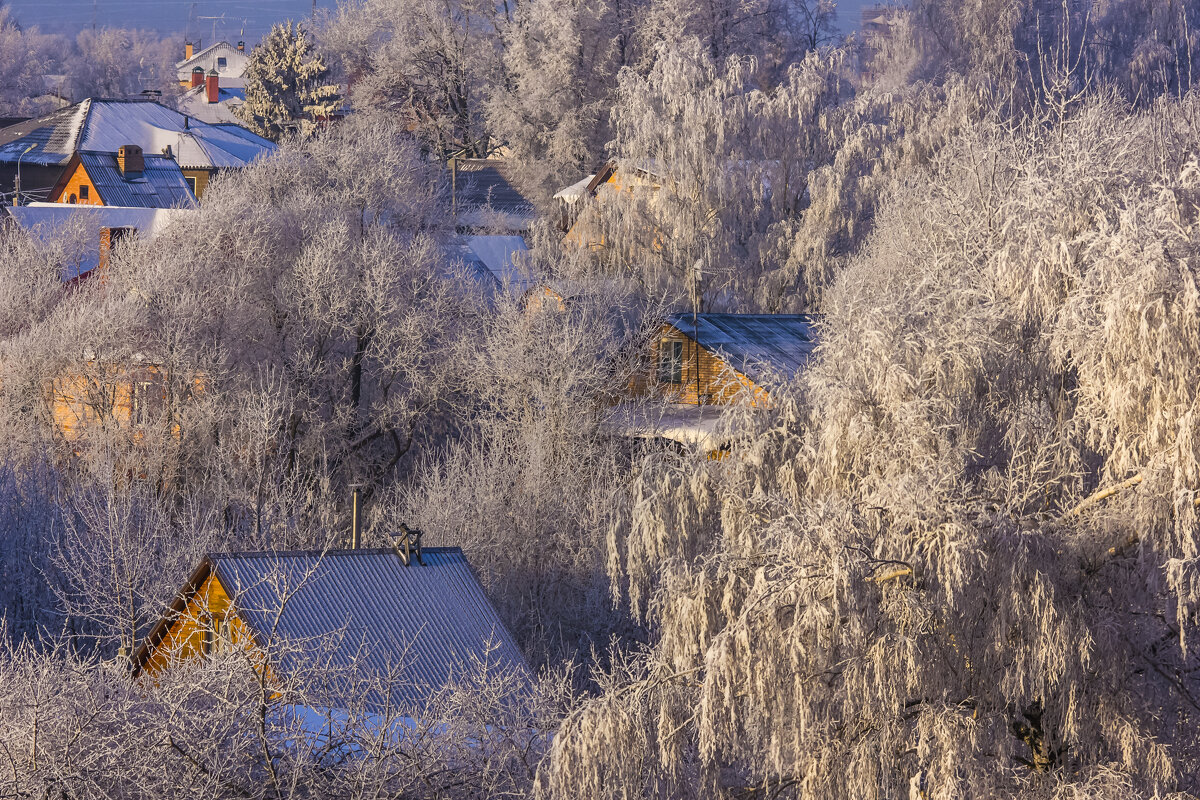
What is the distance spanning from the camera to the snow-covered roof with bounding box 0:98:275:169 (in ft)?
140

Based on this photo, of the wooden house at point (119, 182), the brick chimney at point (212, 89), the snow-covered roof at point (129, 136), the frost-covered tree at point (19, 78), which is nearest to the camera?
the wooden house at point (119, 182)

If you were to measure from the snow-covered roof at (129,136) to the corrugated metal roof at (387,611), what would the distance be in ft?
91.8

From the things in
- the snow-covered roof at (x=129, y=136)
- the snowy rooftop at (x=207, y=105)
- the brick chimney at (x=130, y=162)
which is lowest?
the brick chimney at (x=130, y=162)

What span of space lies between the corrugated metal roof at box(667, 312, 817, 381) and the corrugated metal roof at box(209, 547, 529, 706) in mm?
9750

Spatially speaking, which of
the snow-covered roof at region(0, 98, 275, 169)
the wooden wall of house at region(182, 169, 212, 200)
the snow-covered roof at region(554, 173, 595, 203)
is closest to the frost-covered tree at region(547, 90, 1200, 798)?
the snow-covered roof at region(554, 173, 595, 203)

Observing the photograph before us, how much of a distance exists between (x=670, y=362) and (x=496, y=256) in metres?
10.3

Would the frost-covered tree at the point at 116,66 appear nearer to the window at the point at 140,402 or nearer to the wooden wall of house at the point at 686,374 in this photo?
the window at the point at 140,402

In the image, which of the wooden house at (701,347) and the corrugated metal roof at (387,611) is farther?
the wooden house at (701,347)

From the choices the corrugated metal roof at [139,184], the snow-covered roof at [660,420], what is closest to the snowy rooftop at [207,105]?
the corrugated metal roof at [139,184]

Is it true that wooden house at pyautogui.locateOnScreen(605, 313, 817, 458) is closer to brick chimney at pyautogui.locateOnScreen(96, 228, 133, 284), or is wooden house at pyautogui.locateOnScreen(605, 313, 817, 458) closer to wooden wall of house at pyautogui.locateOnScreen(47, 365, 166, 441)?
wooden wall of house at pyautogui.locateOnScreen(47, 365, 166, 441)

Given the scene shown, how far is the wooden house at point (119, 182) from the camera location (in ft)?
125

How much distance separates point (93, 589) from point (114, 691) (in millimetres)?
9723

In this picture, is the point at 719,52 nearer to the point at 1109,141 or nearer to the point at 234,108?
the point at 234,108

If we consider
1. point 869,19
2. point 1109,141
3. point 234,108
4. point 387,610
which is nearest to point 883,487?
point 1109,141
